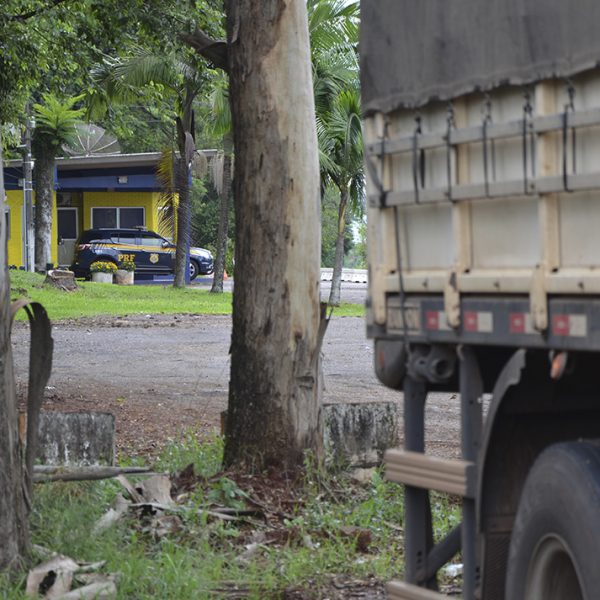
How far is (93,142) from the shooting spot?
52531 millimetres

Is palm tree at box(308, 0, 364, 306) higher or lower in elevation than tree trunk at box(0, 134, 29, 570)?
higher

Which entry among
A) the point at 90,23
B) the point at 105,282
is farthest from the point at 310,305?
the point at 105,282

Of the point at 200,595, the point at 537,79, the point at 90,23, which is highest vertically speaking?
the point at 90,23

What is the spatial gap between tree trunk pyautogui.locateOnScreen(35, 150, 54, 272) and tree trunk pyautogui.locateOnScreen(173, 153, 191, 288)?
7.21 m

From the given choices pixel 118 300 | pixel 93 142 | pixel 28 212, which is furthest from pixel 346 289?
pixel 93 142

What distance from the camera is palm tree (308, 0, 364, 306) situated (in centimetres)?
3058

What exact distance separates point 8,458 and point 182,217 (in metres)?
31.3

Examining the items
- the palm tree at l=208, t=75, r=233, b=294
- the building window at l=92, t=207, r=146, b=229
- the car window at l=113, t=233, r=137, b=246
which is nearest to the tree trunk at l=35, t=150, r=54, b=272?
the car window at l=113, t=233, r=137, b=246

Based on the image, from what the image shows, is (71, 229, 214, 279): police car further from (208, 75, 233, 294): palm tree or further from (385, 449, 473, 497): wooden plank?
(385, 449, 473, 497): wooden plank

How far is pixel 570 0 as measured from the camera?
4051 mm

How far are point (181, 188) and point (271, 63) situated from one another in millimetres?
27508

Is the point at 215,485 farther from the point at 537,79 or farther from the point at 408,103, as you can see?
the point at 537,79

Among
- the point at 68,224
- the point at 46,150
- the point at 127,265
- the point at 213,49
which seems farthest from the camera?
the point at 68,224

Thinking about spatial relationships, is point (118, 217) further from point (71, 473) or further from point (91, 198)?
point (71, 473)
